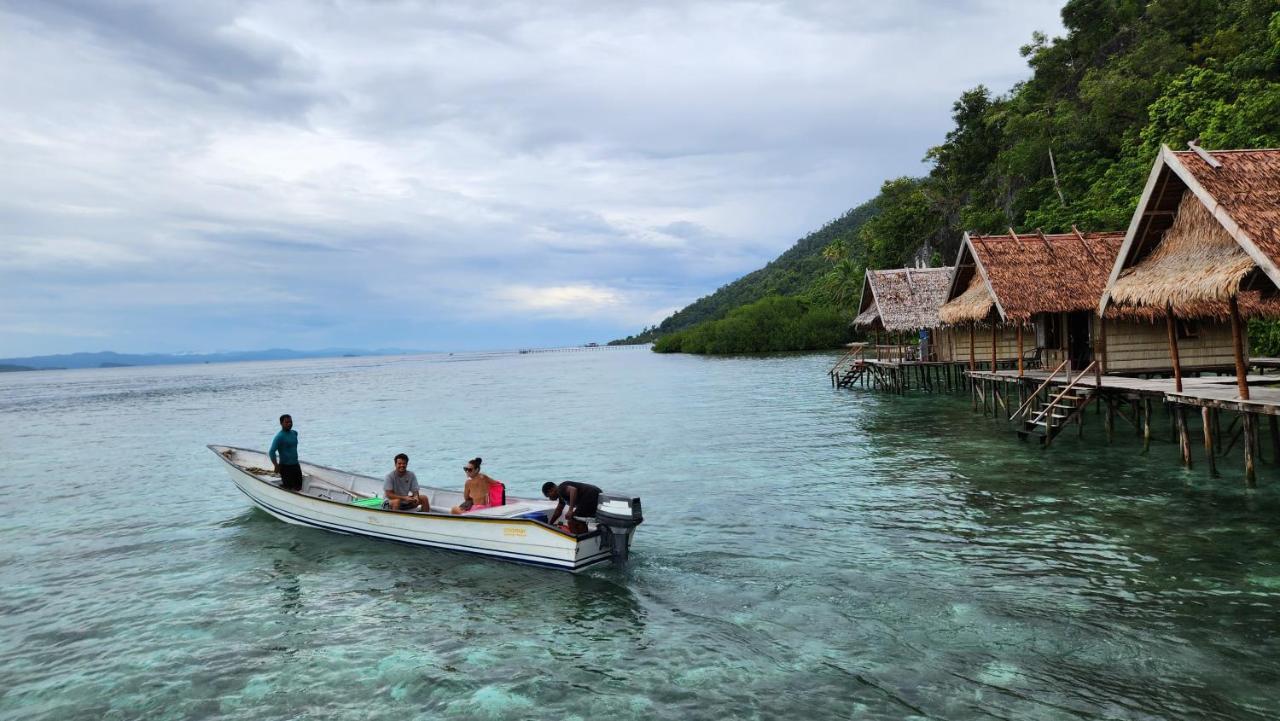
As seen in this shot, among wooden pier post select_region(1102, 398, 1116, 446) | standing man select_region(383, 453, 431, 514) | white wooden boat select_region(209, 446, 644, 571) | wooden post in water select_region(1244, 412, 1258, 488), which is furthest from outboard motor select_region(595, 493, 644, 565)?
wooden pier post select_region(1102, 398, 1116, 446)

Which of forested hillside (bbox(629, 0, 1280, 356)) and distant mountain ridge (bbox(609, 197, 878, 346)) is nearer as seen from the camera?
forested hillside (bbox(629, 0, 1280, 356))

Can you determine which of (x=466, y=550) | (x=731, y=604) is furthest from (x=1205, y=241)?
(x=466, y=550)

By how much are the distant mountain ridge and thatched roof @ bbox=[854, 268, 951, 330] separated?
68.5m

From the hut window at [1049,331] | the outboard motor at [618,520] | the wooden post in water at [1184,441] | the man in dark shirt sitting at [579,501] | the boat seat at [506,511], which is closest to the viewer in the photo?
the outboard motor at [618,520]

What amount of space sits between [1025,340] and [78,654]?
90.7 ft

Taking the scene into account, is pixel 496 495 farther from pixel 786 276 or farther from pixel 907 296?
pixel 786 276

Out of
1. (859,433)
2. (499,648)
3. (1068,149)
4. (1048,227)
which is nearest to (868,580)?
(499,648)

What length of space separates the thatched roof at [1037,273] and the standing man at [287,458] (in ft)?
56.7

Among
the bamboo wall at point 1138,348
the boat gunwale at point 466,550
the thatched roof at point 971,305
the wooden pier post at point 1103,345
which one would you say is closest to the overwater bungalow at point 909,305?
the thatched roof at point 971,305

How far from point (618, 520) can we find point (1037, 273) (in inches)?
652

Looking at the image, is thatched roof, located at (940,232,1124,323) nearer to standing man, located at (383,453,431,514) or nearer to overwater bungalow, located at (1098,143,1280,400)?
overwater bungalow, located at (1098,143,1280,400)

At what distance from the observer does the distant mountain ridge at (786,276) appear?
114 m

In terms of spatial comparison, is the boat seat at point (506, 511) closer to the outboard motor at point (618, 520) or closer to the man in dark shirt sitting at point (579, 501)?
the man in dark shirt sitting at point (579, 501)

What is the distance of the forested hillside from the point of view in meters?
30.2
